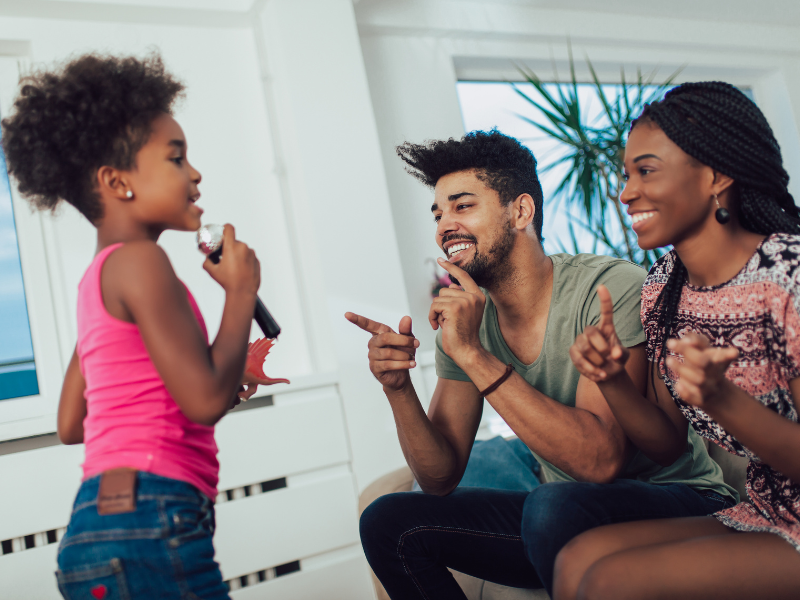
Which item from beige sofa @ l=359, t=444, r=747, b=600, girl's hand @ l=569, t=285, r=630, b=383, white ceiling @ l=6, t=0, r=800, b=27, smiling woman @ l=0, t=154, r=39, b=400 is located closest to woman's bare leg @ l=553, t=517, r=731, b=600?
girl's hand @ l=569, t=285, r=630, b=383

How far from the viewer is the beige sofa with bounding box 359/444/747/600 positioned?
1.47 metres

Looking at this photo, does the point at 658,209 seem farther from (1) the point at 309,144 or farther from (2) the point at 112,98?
(1) the point at 309,144

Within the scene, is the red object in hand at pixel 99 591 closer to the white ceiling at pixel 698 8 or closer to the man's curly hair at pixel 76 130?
the man's curly hair at pixel 76 130

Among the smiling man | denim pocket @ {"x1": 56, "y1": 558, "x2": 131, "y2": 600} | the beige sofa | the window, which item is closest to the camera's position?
denim pocket @ {"x1": 56, "y1": 558, "x2": 131, "y2": 600}

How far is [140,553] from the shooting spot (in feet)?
2.67

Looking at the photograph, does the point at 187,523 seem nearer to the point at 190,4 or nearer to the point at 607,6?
the point at 190,4

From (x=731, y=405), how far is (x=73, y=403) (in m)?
1.02

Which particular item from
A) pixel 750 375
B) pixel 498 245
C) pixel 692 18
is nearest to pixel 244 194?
pixel 498 245

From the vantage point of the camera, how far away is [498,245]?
1646 millimetres

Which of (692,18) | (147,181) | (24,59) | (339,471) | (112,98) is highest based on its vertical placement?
(692,18)

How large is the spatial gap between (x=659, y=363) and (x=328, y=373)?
1478mm

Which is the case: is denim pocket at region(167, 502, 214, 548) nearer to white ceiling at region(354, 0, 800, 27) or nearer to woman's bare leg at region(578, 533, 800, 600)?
woman's bare leg at region(578, 533, 800, 600)

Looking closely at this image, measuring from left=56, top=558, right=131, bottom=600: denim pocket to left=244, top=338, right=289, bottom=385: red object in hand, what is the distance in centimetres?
39

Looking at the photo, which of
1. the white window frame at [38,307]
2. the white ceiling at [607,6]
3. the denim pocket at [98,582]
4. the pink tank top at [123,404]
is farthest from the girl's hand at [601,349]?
the white ceiling at [607,6]
